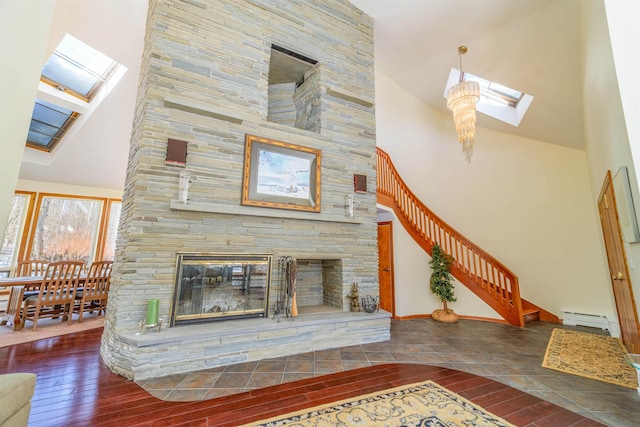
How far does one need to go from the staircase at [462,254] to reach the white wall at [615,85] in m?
2.12

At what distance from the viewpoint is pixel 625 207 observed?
8.03 feet

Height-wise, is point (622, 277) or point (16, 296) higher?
point (622, 277)

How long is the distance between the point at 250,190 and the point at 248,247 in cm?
72

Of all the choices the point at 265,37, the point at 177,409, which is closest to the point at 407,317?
the point at 177,409

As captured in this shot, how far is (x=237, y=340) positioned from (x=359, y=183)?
271 cm

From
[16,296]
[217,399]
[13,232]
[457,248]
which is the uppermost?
[13,232]

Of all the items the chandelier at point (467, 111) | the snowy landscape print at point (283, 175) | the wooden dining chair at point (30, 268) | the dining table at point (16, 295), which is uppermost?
the chandelier at point (467, 111)

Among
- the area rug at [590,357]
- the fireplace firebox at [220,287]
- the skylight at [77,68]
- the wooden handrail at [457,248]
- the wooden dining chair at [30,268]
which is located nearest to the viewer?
the area rug at [590,357]

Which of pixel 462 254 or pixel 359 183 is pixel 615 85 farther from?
pixel 462 254

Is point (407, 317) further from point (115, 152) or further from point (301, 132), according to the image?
point (115, 152)

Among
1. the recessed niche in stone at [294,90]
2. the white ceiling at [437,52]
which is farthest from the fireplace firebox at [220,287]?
the white ceiling at [437,52]

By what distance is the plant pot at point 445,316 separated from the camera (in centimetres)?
477

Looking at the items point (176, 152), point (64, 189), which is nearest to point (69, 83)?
point (64, 189)

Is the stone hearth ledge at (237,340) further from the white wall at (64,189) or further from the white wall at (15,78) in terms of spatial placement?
the white wall at (64,189)
